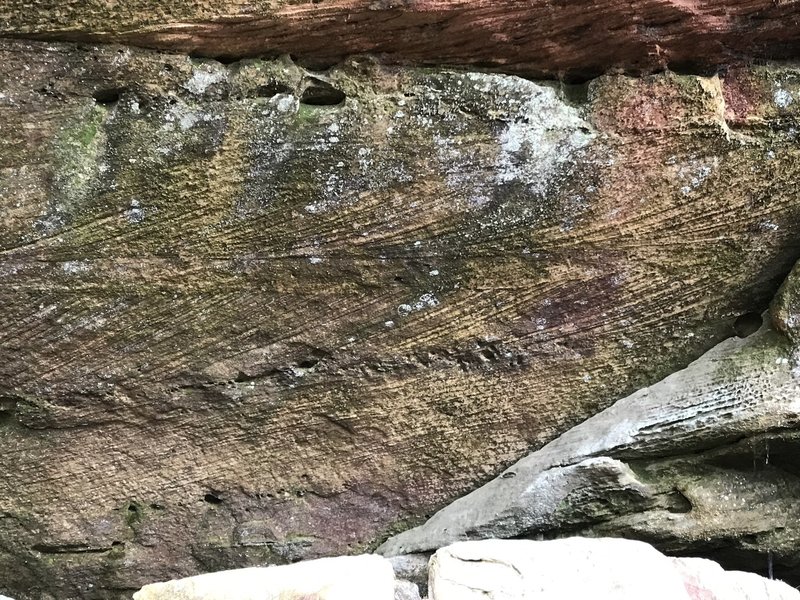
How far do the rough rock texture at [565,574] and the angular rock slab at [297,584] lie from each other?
174 mm

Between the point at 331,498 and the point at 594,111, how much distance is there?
1.66m

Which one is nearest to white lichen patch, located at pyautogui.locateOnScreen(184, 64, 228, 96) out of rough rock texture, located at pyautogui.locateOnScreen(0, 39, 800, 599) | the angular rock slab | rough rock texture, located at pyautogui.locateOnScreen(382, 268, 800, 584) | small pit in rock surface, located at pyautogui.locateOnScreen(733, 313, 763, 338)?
rough rock texture, located at pyautogui.locateOnScreen(0, 39, 800, 599)

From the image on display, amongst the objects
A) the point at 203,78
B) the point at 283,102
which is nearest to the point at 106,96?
the point at 203,78

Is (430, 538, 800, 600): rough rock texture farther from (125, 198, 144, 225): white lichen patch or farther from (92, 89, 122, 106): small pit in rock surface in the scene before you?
(92, 89, 122, 106): small pit in rock surface

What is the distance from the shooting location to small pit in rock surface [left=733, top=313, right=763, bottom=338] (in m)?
2.44

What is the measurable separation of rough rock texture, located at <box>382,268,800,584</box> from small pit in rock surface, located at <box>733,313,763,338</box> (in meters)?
0.05

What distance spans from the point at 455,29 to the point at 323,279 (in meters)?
0.87

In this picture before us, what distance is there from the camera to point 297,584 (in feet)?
5.66

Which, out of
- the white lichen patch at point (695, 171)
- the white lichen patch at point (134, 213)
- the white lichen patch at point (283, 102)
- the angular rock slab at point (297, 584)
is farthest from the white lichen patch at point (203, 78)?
the white lichen patch at point (695, 171)

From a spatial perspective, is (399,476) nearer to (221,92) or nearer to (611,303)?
(611,303)

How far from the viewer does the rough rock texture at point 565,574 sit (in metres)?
1.76

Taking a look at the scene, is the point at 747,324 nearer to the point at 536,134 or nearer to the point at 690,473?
the point at 690,473

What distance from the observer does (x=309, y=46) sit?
1.99m

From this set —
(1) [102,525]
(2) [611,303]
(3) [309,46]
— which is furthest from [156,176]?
(2) [611,303]
